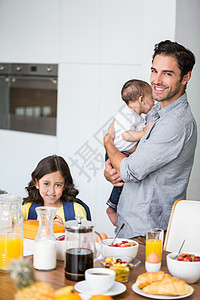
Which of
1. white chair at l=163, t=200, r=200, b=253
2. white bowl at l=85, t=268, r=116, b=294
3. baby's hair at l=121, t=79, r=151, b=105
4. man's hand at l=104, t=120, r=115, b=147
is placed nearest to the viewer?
white bowl at l=85, t=268, r=116, b=294

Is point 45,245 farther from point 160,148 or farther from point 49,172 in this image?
point 49,172

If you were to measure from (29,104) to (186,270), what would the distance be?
3603 mm

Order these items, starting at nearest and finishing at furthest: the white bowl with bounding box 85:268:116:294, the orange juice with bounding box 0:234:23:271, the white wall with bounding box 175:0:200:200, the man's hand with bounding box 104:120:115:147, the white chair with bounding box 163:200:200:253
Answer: the white bowl with bounding box 85:268:116:294 < the orange juice with bounding box 0:234:23:271 < the white chair with bounding box 163:200:200:253 < the man's hand with bounding box 104:120:115:147 < the white wall with bounding box 175:0:200:200

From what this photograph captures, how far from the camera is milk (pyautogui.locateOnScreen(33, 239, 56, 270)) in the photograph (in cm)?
153

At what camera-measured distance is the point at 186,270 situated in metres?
1.44

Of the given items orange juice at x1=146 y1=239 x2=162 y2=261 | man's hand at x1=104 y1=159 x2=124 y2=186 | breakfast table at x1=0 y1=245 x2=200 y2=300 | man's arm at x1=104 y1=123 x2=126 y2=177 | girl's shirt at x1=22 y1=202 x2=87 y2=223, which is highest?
man's arm at x1=104 y1=123 x2=126 y2=177

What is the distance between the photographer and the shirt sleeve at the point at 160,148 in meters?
2.24

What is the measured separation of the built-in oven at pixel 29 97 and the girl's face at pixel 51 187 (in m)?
1.79

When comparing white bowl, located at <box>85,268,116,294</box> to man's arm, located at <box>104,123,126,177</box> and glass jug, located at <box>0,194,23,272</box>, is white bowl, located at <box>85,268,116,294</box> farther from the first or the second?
man's arm, located at <box>104,123,126,177</box>

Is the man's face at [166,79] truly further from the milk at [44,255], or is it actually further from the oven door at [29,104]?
the oven door at [29,104]

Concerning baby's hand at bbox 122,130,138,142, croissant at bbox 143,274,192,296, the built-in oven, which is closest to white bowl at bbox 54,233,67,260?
croissant at bbox 143,274,192,296

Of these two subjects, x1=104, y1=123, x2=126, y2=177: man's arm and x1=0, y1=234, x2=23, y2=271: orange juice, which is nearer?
x1=0, y1=234, x2=23, y2=271: orange juice

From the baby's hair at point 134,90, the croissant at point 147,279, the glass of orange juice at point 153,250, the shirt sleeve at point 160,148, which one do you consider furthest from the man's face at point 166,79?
the croissant at point 147,279

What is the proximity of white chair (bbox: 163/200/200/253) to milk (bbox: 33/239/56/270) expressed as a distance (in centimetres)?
66
